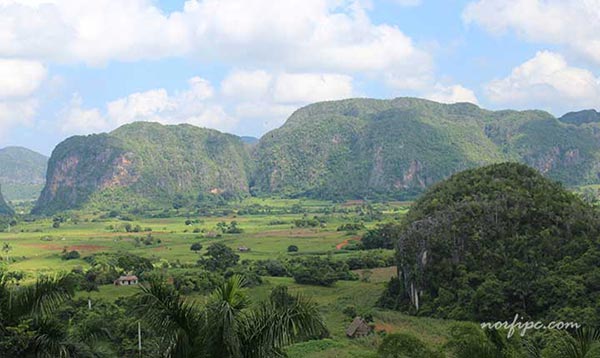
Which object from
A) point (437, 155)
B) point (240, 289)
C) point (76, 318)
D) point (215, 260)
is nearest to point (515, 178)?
point (215, 260)

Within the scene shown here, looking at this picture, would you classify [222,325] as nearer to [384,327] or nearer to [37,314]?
[37,314]

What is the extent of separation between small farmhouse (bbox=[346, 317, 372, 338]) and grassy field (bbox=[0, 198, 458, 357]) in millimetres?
454

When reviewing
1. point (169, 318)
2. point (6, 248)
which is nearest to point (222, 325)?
point (169, 318)

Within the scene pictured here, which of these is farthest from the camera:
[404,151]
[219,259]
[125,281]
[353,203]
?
[404,151]

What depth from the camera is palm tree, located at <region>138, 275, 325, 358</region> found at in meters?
7.36

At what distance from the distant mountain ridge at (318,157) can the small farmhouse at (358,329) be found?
110m

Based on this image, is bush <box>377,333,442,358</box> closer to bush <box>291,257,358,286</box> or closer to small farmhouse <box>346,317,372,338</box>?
small farmhouse <box>346,317,372,338</box>

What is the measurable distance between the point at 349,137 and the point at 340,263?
136 metres

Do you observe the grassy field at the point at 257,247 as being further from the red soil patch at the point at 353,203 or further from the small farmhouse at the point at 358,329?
the small farmhouse at the point at 358,329

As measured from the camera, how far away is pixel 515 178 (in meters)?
40.0

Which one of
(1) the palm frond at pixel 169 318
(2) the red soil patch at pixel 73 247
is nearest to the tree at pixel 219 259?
(2) the red soil patch at pixel 73 247

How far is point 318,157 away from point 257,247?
114 metres

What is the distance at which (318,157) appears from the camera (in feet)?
582

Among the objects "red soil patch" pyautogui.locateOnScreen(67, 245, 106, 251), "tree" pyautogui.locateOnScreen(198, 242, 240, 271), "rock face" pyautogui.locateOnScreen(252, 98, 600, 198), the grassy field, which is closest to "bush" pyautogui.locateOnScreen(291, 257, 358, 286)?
the grassy field
